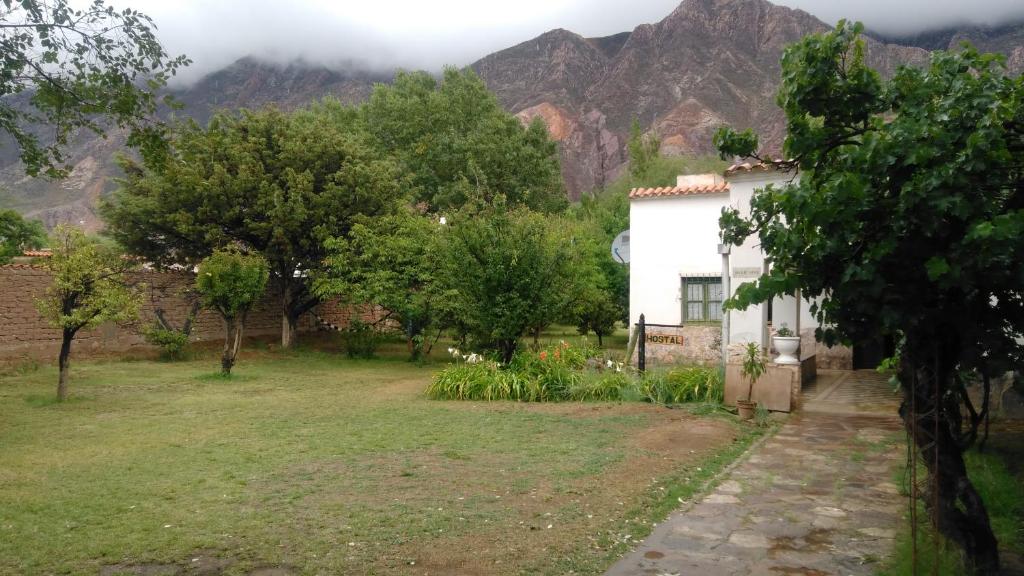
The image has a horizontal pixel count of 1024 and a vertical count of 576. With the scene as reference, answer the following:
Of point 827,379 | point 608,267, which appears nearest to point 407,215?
point 608,267

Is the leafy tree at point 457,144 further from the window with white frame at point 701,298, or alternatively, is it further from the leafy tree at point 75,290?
the leafy tree at point 75,290

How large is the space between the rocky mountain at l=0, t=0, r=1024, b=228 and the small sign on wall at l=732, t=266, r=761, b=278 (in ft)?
183

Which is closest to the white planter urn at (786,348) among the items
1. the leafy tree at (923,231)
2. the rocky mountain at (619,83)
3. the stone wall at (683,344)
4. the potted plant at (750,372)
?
the potted plant at (750,372)

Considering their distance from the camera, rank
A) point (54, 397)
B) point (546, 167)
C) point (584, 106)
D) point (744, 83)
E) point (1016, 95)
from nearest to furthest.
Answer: point (1016, 95) → point (54, 397) → point (546, 167) → point (744, 83) → point (584, 106)

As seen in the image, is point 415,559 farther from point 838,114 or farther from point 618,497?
point 838,114

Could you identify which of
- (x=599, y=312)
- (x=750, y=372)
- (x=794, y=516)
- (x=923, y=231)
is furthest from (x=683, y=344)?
(x=923, y=231)

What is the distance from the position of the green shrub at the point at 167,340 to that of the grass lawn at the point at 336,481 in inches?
216

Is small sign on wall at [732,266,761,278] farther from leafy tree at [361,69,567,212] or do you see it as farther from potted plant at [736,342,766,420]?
leafy tree at [361,69,567,212]

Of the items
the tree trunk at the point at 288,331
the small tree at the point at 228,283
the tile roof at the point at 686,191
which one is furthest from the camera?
the tree trunk at the point at 288,331

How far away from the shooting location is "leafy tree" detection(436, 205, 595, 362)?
13234 mm

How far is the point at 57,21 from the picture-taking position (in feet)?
14.7

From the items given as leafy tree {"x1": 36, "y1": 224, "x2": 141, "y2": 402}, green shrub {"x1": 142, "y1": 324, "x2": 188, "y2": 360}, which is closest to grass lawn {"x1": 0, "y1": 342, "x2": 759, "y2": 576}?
leafy tree {"x1": 36, "y1": 224, "x2": 141, "y2": 402}

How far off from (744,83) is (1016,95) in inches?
3253

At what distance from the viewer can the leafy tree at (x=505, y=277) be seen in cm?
1323
